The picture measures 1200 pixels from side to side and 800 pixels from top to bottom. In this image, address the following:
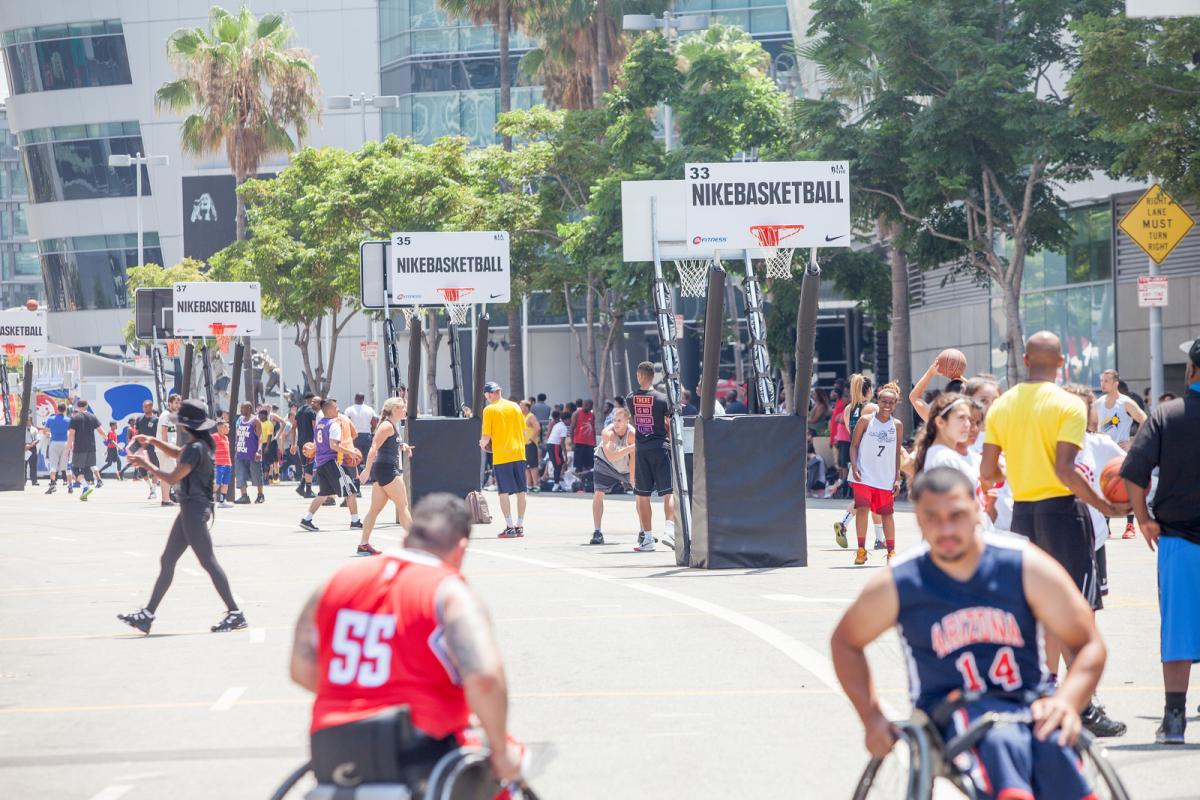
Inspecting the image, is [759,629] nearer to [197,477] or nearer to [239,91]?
[197,477]

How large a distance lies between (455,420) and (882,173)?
8.26 m

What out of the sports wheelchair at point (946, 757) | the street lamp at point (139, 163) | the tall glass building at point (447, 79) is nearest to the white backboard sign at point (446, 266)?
the sports wheelchair at point (946, 757)

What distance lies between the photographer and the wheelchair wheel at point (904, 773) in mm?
4934

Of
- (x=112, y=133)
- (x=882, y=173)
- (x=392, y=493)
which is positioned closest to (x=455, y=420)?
(x=392, y=493)

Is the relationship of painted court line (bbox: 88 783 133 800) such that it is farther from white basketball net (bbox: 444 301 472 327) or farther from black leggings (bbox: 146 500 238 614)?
white basketball net (bbox: 444 301 472 327)

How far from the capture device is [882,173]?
29719mm

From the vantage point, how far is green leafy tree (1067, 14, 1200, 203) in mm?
21359

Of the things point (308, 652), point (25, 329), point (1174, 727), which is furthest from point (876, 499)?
point (25, 329)

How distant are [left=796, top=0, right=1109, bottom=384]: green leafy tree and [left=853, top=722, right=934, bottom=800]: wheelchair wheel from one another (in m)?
22.6

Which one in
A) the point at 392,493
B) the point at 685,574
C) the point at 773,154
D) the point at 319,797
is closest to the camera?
the point at 319,797

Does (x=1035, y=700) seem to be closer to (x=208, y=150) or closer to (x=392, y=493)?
(x=392, y=493)

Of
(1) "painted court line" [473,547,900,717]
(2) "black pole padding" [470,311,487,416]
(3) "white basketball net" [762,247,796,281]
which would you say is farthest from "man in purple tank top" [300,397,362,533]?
(1) "painted court line" [473,547,900,717]

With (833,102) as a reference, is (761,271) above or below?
below

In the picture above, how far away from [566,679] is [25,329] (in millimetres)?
36352
